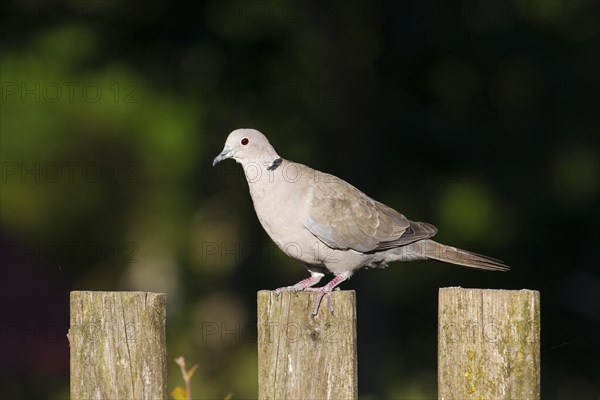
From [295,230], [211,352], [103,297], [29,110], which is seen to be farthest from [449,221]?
[103,297]

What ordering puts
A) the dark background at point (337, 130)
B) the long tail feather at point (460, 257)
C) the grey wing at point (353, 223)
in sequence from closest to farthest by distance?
the long tail feather at point (460, 257) < the grey wing at point (353, 223) < the dark background at point (337, 130)

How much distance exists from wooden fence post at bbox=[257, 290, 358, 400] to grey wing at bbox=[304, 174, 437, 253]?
1.64 meters

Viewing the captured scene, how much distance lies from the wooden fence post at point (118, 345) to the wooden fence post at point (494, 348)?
2.82 feet

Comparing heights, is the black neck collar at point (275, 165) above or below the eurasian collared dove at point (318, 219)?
above

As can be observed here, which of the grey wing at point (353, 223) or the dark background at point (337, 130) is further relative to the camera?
the dark background at point (337, 130)

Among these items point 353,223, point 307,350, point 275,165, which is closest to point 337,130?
point 353,223

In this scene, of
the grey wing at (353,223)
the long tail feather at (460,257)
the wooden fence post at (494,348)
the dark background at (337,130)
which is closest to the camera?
the wooden fence post at (494,348)

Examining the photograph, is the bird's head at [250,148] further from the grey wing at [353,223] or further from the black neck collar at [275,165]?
the grey wing at [353,223]

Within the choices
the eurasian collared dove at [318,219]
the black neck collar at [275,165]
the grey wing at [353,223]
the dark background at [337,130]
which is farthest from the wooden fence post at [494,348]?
the dark background at [337,130]

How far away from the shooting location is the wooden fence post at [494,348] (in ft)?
9.30

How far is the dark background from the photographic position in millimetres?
8922

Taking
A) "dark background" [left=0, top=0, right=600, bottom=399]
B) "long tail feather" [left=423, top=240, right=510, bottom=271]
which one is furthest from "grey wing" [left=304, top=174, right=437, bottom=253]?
"dark background" [left=0, top=0, right=600, bottom=399]

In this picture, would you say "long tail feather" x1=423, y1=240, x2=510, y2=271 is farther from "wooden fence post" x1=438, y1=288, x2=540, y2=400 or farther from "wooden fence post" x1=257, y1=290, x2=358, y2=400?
"wooden fence post" x1=257, y1=290, x2=358, y2=400

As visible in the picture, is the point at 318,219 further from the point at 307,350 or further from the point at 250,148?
the point at 307,350
